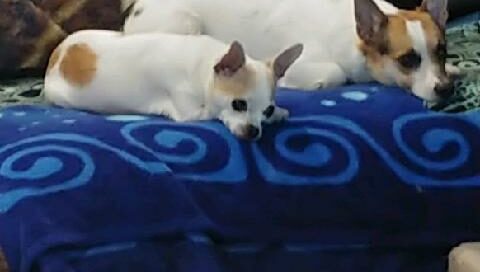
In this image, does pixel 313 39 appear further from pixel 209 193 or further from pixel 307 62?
pixel 209 193

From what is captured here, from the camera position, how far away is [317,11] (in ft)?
7.13

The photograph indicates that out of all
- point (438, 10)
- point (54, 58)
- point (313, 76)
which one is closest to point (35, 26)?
point (54, 58)

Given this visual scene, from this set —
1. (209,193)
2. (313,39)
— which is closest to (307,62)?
(313,39)

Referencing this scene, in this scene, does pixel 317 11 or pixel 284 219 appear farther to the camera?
pixel 317 11

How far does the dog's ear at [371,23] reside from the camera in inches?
79.4

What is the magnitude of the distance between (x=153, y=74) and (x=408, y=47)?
1.46ft

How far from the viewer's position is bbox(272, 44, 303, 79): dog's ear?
1.90m

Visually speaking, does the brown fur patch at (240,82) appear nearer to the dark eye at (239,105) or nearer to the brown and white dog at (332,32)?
the dark eye at (239,105)

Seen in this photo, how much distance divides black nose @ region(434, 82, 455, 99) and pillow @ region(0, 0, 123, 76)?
27.1 inches

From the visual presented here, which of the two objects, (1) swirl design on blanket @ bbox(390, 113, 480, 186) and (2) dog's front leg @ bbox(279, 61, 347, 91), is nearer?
(1) swirl design on blanket @ bbox(390, 113, 480, 186)

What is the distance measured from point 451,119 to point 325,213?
0.27 m

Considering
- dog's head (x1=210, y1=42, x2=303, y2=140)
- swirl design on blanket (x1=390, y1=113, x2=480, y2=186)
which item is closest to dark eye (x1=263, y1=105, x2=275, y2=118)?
dog's head (x1=210, y1=42, x2=303, y2=140)

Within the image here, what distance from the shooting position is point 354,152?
175 cm

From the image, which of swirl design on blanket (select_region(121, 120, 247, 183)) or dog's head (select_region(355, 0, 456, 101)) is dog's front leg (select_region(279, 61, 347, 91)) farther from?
swirl design on blanket (select_region(121, 120, 247, 183))
